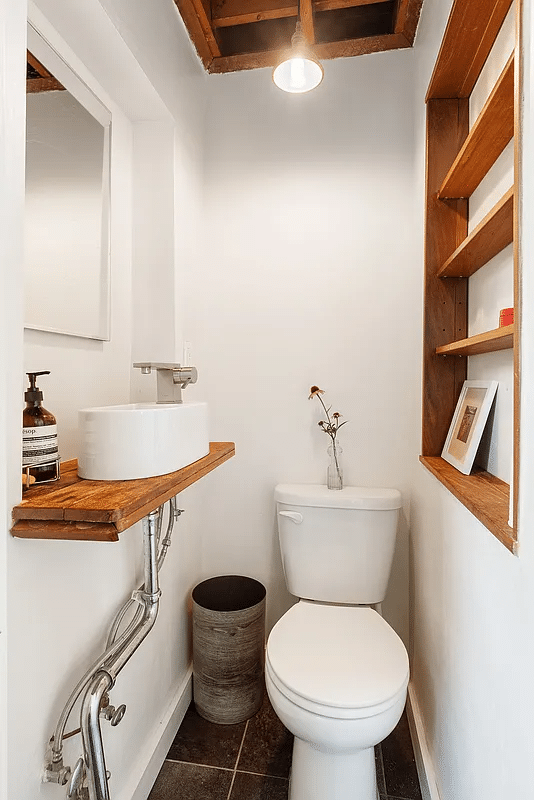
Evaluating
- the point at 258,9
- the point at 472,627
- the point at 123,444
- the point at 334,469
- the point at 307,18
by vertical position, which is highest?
the point at 258,9

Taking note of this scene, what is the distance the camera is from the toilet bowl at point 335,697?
1138mm

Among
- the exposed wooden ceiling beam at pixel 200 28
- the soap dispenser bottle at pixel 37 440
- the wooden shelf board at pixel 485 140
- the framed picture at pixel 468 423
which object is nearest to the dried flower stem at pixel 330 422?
the framed picture at pixel 468 423

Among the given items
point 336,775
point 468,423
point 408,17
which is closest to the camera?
point 336,775

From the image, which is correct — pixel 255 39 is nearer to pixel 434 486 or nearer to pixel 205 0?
pixel 205 0

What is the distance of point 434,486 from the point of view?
56.2 inches

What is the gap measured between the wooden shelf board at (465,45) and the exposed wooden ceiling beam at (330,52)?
473 mm

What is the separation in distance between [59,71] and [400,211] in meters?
1.19

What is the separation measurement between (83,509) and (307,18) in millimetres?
1708

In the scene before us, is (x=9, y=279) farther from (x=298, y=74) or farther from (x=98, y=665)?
(x=298, y=74)

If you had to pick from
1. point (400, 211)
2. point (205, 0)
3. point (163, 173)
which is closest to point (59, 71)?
point (163, 173)

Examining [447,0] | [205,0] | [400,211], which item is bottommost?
[400,211]

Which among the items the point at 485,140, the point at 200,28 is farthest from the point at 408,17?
the point at 485,140

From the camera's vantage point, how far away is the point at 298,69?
1.46 meters

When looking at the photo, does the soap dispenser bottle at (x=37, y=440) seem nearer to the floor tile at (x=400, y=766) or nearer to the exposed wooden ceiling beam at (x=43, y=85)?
the exposed wooden ceiling beam at (x=43, y=85)
